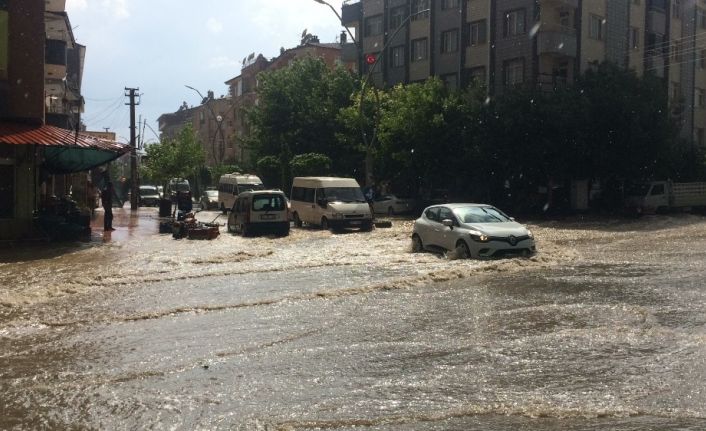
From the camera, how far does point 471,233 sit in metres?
15.9

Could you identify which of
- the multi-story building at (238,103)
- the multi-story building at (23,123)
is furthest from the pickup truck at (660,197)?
the multi-story building at (238,103)

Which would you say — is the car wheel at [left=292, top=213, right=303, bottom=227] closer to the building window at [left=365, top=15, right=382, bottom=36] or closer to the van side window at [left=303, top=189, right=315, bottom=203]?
the van side window at [left=303, top=189, right=315, bottom=203]

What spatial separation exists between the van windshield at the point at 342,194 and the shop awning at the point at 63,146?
7.71 metres

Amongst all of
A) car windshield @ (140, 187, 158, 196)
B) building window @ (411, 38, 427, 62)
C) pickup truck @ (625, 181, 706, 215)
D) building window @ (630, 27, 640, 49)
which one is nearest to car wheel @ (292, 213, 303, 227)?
pickup truck @ (625, 181, 706, 215)

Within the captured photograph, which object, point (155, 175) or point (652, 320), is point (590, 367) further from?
point (155, 175)

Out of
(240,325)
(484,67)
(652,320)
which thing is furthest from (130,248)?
(484,67)

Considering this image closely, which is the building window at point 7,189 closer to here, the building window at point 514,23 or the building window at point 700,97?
the building window at point 514,23

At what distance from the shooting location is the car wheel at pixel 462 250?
52.1ft

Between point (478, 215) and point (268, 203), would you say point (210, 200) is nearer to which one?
point (268, 203)

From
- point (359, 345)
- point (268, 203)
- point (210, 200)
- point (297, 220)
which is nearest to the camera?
point (359, 345)

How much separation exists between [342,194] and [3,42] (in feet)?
40.3

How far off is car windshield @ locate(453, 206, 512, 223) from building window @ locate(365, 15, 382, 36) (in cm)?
3630

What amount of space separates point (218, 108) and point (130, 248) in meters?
83.1

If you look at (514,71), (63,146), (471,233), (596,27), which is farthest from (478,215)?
(596,27)
